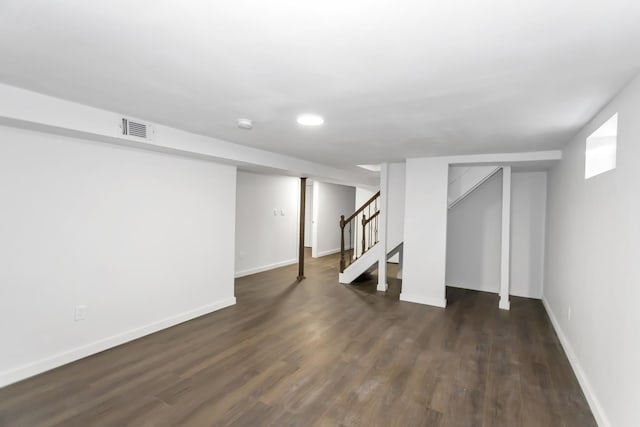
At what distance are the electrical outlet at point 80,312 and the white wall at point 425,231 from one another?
391 cm

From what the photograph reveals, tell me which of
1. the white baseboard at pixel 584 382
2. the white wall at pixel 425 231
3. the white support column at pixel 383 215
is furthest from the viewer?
the white support column at pixel 383 215

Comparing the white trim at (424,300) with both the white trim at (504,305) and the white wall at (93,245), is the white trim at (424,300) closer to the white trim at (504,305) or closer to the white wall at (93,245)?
the white trim at (504,305)

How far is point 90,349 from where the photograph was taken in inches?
118

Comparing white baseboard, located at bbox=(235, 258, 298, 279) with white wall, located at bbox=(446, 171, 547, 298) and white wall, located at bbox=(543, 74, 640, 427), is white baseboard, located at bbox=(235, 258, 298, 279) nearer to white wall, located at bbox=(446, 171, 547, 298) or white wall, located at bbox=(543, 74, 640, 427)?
white wall, located at bbox=(446, 171, 547, 298)

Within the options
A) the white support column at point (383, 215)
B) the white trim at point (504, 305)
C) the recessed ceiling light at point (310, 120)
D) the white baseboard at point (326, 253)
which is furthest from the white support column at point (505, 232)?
the white baseboard at point (326, 253)

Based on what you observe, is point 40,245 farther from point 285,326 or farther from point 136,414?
point 285,326

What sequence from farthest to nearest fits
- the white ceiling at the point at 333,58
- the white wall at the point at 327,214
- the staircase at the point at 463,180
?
the white wall at the point at 327,214 → the staircase at the point at 463,180 → the white ceiling at the point at 333,58

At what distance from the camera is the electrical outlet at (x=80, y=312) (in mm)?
2900

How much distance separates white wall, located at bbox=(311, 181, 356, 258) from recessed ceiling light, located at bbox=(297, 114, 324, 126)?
6.00 m

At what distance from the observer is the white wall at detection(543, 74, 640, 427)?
1792mm

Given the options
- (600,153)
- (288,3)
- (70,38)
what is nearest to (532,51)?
(288,3)

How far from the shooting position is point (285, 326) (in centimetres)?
381

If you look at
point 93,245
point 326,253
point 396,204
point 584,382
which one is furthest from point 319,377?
point 326,253

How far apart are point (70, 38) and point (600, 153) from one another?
3.65 metres
